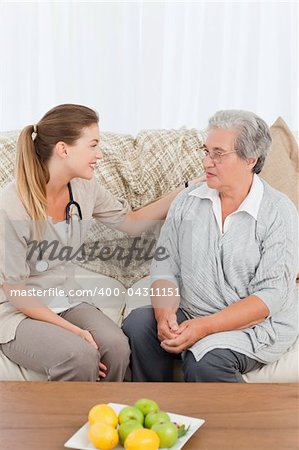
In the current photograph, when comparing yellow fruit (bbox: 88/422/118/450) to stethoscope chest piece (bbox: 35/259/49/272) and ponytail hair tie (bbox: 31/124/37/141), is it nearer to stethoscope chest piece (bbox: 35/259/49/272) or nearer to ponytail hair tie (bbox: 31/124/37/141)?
stethoscope chest piece (bbox: 35/259/49/272)

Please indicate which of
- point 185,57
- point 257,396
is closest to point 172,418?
point 257,396

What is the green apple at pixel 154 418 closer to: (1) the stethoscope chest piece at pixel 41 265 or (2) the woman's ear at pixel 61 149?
(1) the stethoscope chest piece at pixel 41 265

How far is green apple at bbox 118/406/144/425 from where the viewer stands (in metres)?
1.68

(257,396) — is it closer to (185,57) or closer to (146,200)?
(146,200)

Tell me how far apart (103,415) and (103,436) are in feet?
0.20

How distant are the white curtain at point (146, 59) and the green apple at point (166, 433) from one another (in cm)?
209

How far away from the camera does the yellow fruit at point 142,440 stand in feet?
5.20

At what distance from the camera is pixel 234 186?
244 cm

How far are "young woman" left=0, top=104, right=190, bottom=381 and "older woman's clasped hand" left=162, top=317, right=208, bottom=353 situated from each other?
0.15 metres

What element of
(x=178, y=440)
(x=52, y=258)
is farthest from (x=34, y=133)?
(x=178, y=440)

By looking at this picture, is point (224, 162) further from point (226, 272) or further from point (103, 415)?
point (103, 415)

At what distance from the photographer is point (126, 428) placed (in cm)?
164

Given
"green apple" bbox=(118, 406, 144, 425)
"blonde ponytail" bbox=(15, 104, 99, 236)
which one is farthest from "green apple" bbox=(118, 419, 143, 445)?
"blonde ponytail" bbox=(15, 104, 99, 236)

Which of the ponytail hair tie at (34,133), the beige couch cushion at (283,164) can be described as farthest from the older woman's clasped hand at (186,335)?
the ponytail hair tie at (34,133)
